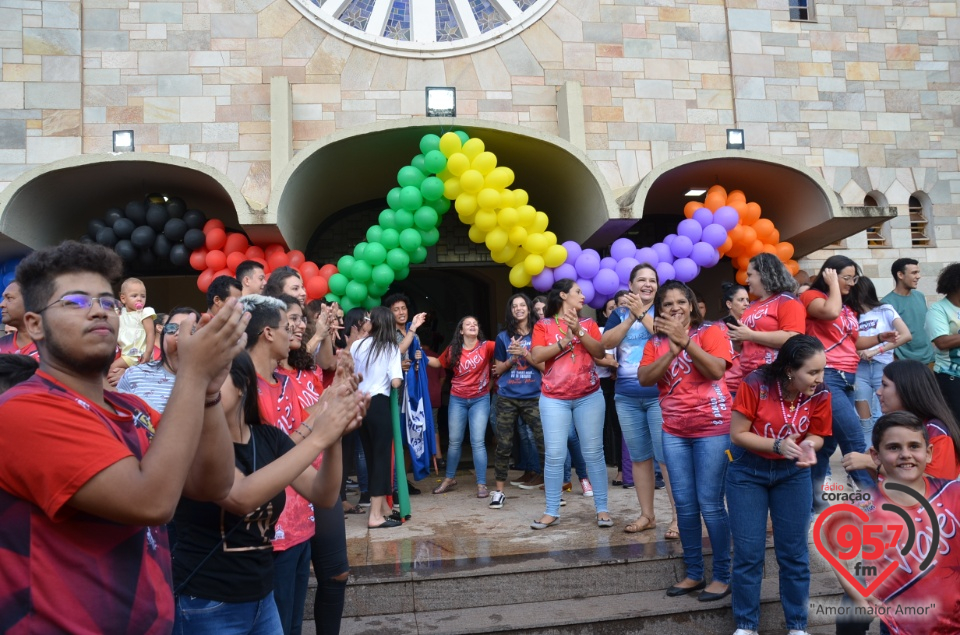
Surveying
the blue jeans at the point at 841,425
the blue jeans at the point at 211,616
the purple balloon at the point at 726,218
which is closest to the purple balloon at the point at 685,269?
the purple balloon at the point at 726,218

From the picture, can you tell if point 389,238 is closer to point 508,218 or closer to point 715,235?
point 508,218

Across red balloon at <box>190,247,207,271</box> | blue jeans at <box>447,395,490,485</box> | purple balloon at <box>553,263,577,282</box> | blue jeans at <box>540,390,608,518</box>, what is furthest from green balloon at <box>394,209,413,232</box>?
blue jeans at <box>540,390,608,518</box>

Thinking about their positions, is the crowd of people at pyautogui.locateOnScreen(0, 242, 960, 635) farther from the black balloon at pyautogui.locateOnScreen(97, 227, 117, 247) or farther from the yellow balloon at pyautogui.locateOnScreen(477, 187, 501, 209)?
the black balloon at pyautogui.locateOnScreen(97, 227, 117, 247)

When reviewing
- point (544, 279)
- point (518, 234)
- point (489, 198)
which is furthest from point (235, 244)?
point (544, 279)

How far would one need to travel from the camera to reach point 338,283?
7.55 meters

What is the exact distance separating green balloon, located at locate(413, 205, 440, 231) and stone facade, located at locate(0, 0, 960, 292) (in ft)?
7.76

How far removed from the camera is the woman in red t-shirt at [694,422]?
4.32 m

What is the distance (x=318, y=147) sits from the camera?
7.84 metres

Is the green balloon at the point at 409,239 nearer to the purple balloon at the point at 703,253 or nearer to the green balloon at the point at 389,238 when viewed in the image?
the green balloon at the point at 389,238

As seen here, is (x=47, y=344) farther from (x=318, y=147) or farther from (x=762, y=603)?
(x=318, y=147)

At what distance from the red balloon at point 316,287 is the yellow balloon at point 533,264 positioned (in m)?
2.10

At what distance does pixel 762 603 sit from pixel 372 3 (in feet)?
27.6

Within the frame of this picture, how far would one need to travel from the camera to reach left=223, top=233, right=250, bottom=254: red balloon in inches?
312

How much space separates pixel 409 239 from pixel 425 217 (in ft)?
0.90
